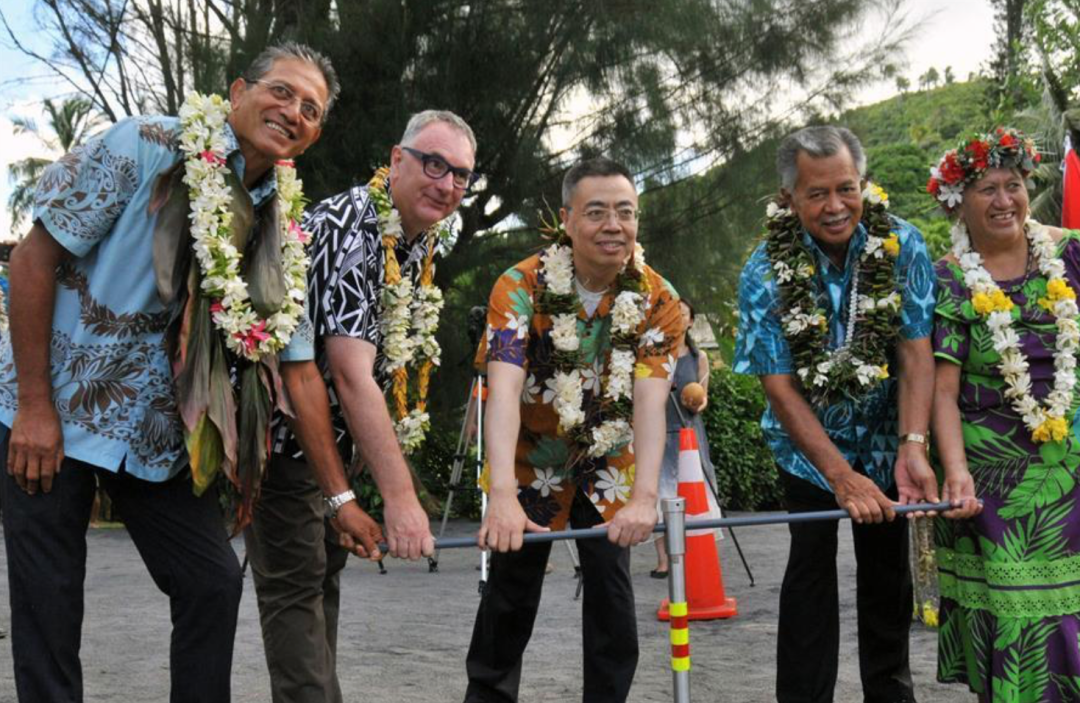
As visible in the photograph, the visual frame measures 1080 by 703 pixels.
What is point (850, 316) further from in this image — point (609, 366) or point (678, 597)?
point (678, 597)

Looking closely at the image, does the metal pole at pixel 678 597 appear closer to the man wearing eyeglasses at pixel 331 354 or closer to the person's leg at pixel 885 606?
the man wearing eyeglasses at pixel 331 354

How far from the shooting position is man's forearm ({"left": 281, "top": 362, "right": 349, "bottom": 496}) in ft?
12.2

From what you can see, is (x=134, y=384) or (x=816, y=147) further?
(x=816, y=147)

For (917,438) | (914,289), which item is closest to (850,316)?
(914,289)

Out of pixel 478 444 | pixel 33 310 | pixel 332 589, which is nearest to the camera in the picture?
pixel 33 310

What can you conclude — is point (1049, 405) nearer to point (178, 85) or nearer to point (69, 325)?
point (69, 325)

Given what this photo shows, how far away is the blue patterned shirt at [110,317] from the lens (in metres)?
3.28

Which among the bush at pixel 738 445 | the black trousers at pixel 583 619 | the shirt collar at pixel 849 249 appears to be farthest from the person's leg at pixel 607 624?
the bush at pixel 738 445

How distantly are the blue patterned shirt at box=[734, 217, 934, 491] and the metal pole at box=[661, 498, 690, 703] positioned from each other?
0.85 m

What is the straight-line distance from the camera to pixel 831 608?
14.7ft

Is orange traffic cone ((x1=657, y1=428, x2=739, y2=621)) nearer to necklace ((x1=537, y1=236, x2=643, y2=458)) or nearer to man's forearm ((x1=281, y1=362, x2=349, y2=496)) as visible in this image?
necklace ((x1=537, y1=236, x2=643, y2=458))

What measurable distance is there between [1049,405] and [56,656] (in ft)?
10.9

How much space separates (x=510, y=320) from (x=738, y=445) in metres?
11.8

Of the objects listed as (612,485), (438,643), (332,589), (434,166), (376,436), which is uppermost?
(434,166)
